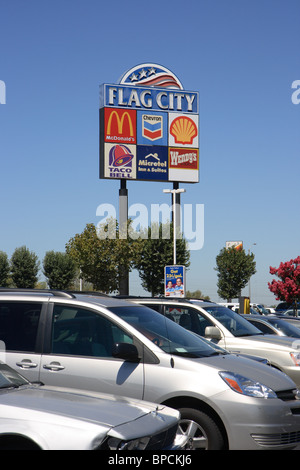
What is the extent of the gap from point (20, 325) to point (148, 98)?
134 ft

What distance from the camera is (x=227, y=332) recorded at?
34.1ft

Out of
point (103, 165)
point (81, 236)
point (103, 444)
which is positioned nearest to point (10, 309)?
point (103, 444)

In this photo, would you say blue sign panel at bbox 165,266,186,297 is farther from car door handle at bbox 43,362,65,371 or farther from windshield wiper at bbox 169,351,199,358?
car door handle at bbox 43,362,65,371

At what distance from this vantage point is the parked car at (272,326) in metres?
14.5

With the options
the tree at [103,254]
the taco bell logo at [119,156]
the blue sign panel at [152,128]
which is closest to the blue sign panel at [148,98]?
the blue sign panel at [152,128]

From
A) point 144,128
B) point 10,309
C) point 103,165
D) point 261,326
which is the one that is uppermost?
point 144,128

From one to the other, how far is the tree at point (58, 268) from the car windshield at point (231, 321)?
53690mm

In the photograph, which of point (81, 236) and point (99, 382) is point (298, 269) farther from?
point (99, 382)

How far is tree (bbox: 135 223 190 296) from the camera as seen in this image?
52906 mm

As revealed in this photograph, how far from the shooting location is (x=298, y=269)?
49.7 m

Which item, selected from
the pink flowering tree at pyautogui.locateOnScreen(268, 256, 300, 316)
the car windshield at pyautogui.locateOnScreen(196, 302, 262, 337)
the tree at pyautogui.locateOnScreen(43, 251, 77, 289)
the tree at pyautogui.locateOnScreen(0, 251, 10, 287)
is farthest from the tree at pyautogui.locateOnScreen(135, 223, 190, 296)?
the car windshield at pyautogui.locateOnScreen(196, 302, 262, 337)

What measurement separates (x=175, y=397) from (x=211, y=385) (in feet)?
1.26

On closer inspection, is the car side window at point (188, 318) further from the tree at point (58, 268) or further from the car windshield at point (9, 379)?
the tree at point (58, 268)

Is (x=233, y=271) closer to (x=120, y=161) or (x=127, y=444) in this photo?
(x=120, y=161)
